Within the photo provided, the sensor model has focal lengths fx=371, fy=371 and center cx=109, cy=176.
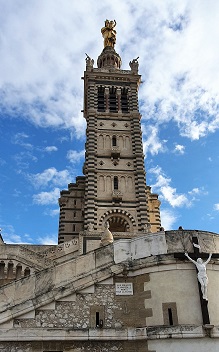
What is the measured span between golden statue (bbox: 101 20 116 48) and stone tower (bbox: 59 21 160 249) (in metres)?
8.95

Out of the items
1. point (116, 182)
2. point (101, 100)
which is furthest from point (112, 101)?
point (116, 182)

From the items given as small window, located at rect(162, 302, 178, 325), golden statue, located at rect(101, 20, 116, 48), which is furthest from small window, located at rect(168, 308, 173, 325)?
golden statue, located at rect(101, 20, 116, 48)

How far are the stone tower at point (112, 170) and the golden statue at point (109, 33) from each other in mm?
8947

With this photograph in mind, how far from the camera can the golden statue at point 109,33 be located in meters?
50.7

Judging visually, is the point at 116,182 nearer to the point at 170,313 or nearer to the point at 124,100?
the point at 124,100

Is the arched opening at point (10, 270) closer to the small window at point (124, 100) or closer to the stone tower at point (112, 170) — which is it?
the stone tower at point (112, 170)

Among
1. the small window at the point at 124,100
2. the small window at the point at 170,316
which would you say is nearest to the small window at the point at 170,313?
the small window at the point at 170,316

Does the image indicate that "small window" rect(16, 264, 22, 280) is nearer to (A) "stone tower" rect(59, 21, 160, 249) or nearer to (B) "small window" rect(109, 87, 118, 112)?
(A) "stone tower" rect(59, 21, 160, 249)

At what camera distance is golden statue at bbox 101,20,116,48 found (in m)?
50.7

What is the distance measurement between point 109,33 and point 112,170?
84.2 ft

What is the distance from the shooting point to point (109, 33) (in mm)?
50812

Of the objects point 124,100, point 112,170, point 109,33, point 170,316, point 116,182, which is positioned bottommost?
point 170,316

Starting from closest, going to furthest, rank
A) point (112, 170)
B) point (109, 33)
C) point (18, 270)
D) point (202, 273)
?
point (202, 273), point (18, 270), point (112, 170), point (109, 33)

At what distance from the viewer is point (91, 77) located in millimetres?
40812
